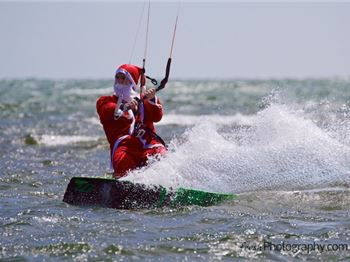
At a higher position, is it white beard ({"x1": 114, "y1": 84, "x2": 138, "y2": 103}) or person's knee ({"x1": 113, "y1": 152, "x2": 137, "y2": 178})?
white beard ({"x1": 114, "y1": 84, "x2": 138, "y2": 103})

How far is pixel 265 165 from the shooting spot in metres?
10.4

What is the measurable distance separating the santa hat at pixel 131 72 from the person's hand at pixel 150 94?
208mm

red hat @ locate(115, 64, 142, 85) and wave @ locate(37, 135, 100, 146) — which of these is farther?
wave @ locate(37, 135, 100, 146)

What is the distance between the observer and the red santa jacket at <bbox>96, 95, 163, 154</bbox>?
9.57 metres

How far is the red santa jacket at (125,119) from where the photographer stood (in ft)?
31.4

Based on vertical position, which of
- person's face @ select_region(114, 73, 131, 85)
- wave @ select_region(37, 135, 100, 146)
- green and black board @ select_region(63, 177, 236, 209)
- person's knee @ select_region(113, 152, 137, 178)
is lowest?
wave @ select_region(37, 135, 100, 146)

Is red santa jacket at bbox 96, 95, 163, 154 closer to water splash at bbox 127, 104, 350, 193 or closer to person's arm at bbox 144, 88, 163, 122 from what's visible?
person's arm at bbox 144, 88, 163, 122

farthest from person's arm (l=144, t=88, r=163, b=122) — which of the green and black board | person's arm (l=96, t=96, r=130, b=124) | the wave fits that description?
the wave

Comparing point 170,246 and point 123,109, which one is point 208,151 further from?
point 170,246

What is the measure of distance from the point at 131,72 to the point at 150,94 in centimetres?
36

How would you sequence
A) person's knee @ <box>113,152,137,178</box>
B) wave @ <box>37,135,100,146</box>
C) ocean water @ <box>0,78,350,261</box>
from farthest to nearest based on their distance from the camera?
wave @ <box>37,135,100,146</box> < person's knee @ <box>113,152,137,178</box> < ocean water @ <box>0,78,350,261</box>

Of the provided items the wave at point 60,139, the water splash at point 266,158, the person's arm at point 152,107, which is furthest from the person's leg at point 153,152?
the wave at point 60,139

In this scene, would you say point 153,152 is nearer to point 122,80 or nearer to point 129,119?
point 129,119

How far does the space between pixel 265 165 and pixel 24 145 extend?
8.79 meters
